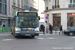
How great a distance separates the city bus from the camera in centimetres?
1345

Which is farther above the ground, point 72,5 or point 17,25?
point 72,5

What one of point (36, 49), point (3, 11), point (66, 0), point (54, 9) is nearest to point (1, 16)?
point (3, 11)

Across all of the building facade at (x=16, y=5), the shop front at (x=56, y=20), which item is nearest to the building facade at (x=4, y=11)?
the building facade at (x=16, y=5)

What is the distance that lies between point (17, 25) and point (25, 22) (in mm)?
908

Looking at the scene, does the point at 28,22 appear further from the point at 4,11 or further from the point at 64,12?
the point at 4,11

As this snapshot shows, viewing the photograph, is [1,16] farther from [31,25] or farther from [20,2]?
[31,25]

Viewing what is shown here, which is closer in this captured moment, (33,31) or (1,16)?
(33,31)

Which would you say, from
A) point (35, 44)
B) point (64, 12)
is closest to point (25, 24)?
point (35, 44)

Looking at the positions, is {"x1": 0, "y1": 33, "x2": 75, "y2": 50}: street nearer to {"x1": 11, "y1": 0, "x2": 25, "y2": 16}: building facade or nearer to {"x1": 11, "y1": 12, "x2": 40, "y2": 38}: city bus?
{"x1": 11, "y1": 12, "x2": 40, "y2": 38}: city bus

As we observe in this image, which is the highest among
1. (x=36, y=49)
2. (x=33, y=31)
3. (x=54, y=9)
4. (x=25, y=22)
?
(x=54, y=9)

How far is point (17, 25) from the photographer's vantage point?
13.4 metres

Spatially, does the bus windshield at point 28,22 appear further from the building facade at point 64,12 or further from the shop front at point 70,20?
the shop front at point 70,20

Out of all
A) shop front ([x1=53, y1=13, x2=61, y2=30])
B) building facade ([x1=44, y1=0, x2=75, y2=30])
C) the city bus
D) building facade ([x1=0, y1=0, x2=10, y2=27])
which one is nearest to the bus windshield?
the city bus

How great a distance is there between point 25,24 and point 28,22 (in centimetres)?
39
